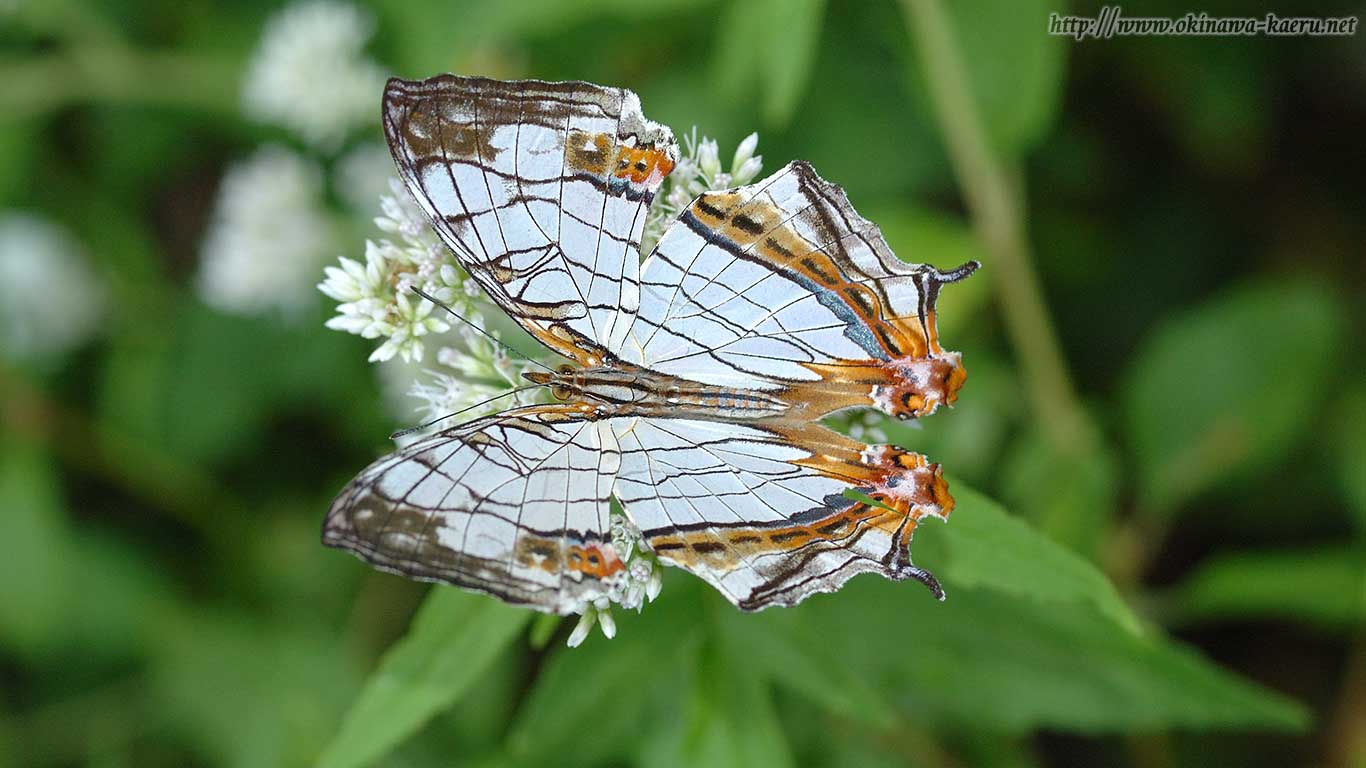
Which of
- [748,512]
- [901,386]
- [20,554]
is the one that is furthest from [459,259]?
[20,554]

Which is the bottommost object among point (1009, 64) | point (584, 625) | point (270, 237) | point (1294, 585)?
point (584, 625)

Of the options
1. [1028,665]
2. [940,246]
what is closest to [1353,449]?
[940,246]

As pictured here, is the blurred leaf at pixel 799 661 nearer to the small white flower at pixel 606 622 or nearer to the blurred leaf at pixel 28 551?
the small white flower at pixel 606 622

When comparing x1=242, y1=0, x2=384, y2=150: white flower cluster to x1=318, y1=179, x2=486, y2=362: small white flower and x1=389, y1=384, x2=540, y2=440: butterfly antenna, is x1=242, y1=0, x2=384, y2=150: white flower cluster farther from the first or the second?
x1=389, y1=384, x2=540, y2=440: butterfly antenna

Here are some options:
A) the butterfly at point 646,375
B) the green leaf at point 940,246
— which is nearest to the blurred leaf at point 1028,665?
the butterfly at point 646,375

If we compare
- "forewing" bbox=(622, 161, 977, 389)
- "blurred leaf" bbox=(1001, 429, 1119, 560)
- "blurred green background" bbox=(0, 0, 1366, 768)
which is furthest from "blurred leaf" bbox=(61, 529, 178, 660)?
"blurred leaf" bbox=(1001, 429, 1119, 560)

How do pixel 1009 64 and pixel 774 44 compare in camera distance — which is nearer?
pixel 774 44

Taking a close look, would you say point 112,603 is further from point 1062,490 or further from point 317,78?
point 1062,490

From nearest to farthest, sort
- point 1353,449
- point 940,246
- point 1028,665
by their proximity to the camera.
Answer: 1. point 1028,665
2. point 940,246
3. point 1353,449
